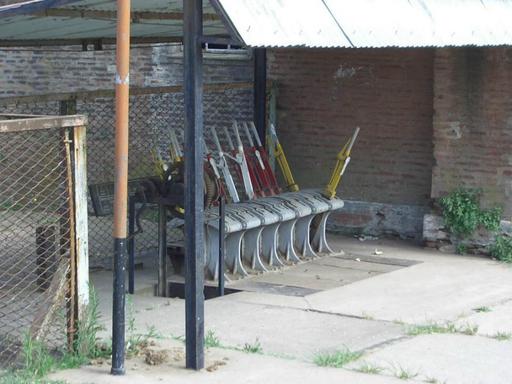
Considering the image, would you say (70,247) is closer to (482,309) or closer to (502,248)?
(482,309)

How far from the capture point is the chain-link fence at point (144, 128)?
11.7m

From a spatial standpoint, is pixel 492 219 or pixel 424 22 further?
pixel 492 219

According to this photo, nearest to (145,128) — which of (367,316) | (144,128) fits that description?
(144,128)

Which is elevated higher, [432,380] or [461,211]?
[461,211]

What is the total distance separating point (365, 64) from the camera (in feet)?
40.1

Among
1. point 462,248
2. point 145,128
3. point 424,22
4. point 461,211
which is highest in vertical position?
point 424,22

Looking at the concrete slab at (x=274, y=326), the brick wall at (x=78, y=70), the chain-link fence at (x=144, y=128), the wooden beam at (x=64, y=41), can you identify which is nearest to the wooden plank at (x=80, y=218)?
the concrete slab at (x=274, y=326)

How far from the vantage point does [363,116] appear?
40.2 feet

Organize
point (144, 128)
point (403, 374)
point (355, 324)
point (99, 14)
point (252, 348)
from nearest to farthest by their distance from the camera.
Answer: point (403, 374) < point (252, 348) < point (355, 324) < point (99, 14) < point (144, 128)

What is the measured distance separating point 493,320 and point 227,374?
2625 millimetres

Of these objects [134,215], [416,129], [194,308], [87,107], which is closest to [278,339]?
[194,308]

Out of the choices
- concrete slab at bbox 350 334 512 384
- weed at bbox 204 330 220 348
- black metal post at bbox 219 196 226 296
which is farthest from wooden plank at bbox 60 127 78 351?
black metal post at bbox 219 196 226 296

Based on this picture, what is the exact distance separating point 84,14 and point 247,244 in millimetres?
2842

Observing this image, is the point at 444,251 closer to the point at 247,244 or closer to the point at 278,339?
the point at 247,244
